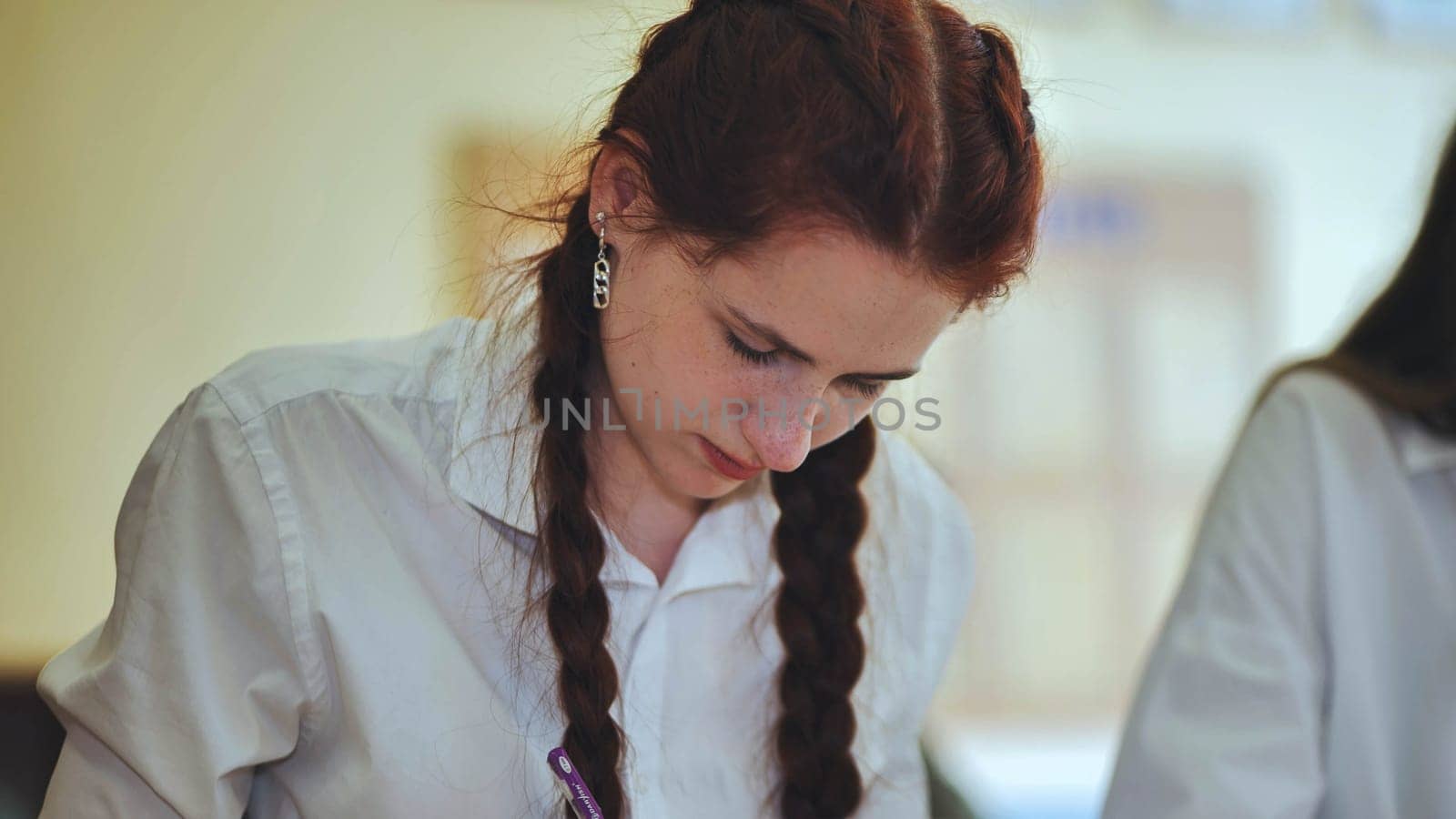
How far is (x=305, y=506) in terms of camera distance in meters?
1.04

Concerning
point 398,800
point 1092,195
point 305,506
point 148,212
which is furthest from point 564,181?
point 1092,195

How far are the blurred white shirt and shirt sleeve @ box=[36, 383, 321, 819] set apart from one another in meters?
0.77

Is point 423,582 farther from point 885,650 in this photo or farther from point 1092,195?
point 1092,195

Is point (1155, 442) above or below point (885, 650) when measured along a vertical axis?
below

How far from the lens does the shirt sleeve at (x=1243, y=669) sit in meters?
1.14

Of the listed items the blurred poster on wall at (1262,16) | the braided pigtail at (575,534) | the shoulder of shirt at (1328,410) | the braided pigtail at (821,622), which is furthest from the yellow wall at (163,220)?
the blurred poster on wall at (1262,16)

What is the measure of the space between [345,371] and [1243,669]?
862 mm

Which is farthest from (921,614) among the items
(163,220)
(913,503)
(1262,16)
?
(1262,16)

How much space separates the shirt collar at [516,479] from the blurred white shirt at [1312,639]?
0.42 metres

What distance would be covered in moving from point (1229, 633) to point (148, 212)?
5.29 ft

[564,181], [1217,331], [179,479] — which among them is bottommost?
[1217,331]

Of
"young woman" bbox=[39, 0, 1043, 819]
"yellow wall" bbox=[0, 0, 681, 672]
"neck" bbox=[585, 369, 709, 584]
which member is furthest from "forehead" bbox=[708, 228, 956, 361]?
"yellow wall" bbox=[0, 0, 681, 672]

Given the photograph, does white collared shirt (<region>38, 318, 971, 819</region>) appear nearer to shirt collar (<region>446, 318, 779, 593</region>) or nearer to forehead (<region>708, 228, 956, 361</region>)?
shirt collar (<region>446, 318, 779, 593</region>)

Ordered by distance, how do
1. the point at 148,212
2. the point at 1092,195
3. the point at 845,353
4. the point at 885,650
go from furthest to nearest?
the point at 1092,195 < the point at 148,212 < the point at 885,650 < the point at 845,353
